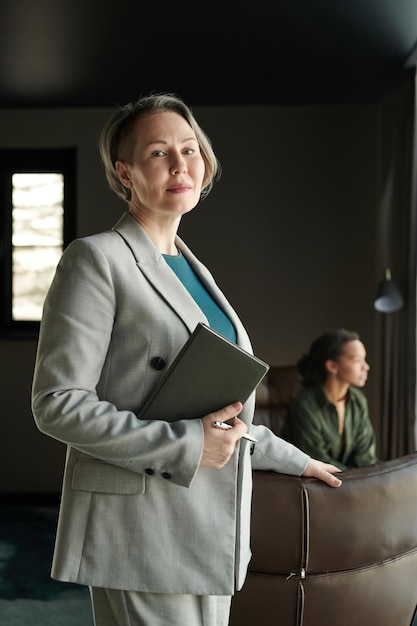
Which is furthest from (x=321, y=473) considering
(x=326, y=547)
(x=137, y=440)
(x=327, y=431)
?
(x=327, y=431)

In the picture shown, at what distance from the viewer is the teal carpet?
3.41 meters

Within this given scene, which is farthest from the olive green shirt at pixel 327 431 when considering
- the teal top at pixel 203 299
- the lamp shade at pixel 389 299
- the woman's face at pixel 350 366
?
the teal top at pixel 203 299

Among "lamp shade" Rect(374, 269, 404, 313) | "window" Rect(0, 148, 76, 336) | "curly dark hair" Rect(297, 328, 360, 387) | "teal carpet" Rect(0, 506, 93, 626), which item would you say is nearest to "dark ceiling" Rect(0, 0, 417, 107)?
"window" Rect(0, 148, 76, 336)

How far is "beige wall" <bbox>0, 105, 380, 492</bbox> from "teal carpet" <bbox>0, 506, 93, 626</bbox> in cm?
194

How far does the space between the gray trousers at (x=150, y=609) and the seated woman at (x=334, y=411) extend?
2536mm

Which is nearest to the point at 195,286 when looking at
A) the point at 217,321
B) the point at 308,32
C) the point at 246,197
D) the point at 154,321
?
the point at 217,321

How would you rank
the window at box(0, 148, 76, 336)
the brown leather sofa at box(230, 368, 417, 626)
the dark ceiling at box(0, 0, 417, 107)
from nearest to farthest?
the brown leather sofa at box(230, 368, 417, 626), the dark ceiling at box(0, 0, 417, 107), the window at box(0, 148, 76, 336)

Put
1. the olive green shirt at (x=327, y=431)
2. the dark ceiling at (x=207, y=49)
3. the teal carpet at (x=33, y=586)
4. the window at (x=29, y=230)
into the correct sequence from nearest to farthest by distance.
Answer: the teal carpet at (x=33, y=586) < the dark ceiling at (x=207, y=49) < the olive green shirt at (x=327, y=431) < the window at (x=29, y=230)

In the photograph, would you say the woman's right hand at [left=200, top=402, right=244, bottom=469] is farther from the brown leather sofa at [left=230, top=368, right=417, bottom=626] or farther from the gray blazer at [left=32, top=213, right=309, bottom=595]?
the brown leather sofa at [left=230, top=368, right=417, bottom=626]

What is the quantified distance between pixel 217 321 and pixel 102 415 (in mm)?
322

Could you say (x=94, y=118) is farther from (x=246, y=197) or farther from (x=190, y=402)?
(x=190, y=402)

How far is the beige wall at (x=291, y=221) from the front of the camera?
18.3 feet

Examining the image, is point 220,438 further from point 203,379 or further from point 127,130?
point 127,130

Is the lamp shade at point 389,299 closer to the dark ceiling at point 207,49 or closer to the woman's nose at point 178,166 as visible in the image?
the dark ceiling at point 207,49
